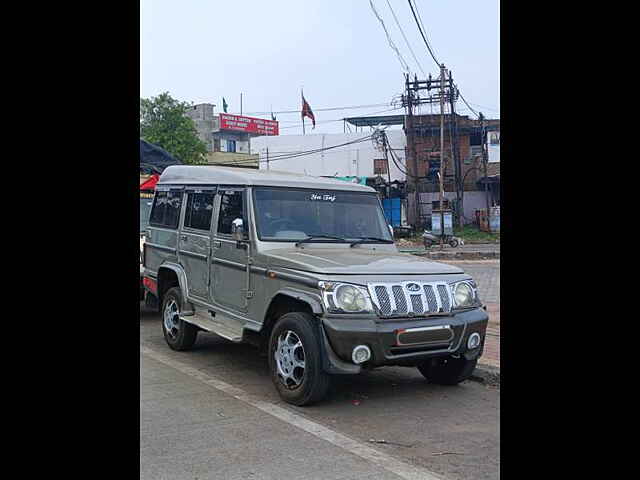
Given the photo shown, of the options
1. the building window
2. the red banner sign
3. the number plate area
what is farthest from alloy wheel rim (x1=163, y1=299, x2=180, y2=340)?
the red banner sign

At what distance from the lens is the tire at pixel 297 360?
5.33 m

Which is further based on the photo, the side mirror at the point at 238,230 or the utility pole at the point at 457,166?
the utility pole at the point at 457,166

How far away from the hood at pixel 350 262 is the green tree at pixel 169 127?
30793 mm

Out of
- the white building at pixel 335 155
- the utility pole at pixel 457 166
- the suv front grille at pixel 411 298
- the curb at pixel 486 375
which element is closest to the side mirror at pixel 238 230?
the suv front grille at pixel 411 298

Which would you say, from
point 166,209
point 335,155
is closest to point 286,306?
point 166,209

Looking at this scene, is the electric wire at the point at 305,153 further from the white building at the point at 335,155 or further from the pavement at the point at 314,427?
the pavement at the point at 314,427

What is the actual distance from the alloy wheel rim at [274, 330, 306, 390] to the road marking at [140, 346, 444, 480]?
25cm

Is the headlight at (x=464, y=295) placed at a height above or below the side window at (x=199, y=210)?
below

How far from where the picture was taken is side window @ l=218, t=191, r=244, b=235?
6.78m

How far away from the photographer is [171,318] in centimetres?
794

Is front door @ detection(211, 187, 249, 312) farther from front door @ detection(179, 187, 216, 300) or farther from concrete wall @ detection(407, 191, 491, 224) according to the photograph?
concrete wall @ detection(407, 191, 491, 224)
